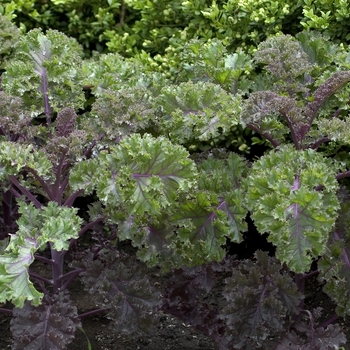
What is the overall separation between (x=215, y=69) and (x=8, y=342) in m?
1.66

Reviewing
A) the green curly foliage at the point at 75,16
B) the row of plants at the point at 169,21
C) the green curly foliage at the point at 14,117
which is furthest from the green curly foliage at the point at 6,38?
the green curly foliage at the point at 14,117

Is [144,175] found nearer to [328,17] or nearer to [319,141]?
[319,141]

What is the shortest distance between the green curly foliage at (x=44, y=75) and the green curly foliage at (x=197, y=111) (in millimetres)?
532

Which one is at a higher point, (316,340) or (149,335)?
(316,340)

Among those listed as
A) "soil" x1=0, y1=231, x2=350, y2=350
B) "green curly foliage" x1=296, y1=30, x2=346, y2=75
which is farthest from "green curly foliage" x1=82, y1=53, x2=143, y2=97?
"soil" x1=0, y1=231, x2=350, y2=350

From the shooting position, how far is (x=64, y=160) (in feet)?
9.53

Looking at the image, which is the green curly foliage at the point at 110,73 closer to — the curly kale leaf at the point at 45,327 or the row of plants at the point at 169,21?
the row of plants at the point at 169,21

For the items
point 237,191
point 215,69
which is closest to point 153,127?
point 215,69

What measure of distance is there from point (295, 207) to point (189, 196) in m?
0.51

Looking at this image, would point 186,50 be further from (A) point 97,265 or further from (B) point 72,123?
(A) point 97,265

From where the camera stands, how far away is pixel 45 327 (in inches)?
105

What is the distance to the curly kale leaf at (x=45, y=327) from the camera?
8.68 ft

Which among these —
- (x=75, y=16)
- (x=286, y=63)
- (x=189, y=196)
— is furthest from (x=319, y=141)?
(x=75, y=16)

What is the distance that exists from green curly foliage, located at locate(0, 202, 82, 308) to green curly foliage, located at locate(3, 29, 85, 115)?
734 mm
